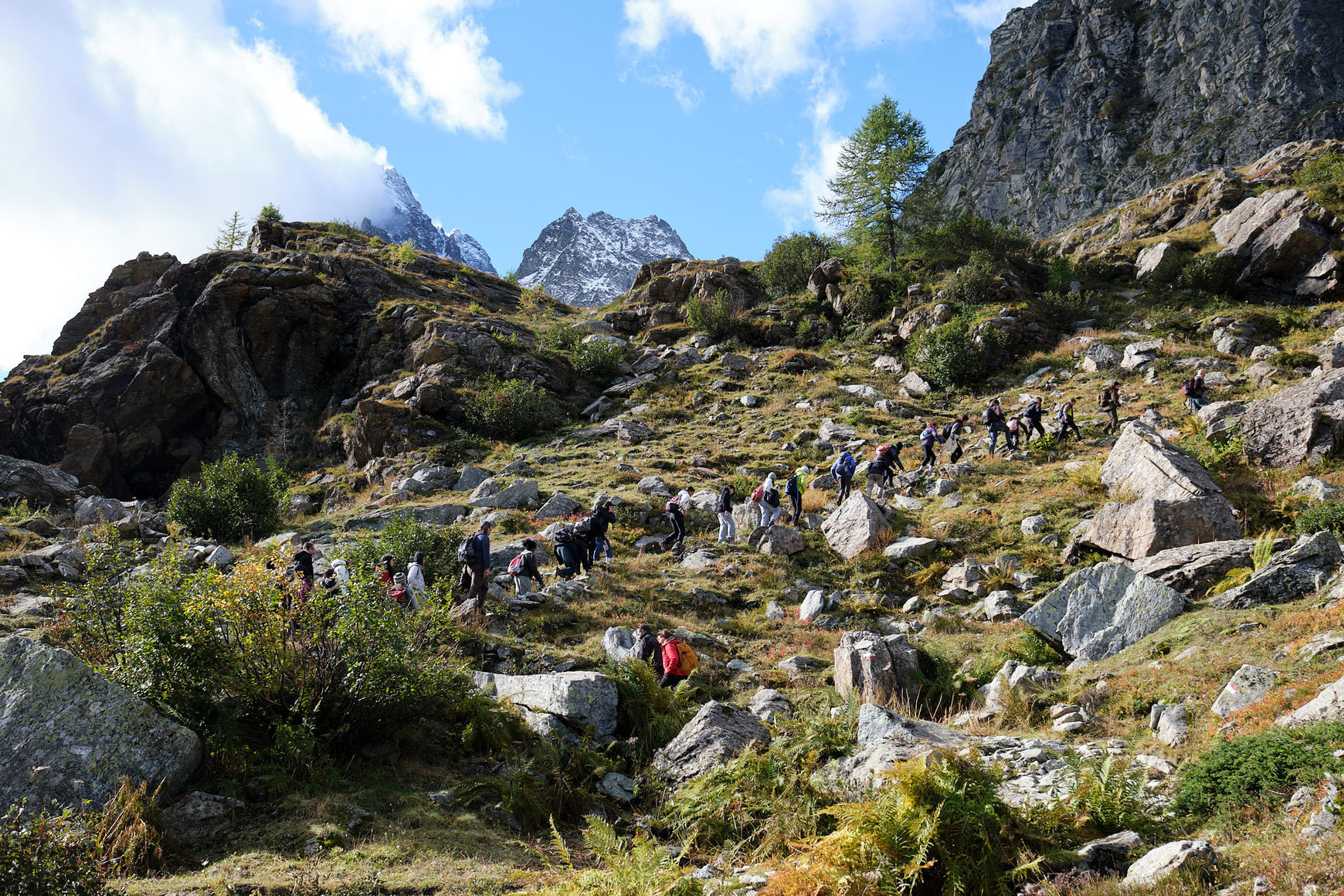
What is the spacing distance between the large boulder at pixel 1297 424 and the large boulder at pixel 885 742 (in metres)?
11.6

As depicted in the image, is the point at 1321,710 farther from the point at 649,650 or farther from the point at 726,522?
the point at 726,522

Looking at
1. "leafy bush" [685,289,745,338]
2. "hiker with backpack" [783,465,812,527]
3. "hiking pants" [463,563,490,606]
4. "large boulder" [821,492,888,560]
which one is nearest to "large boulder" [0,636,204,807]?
"hiking pants" [463,563,490,606]

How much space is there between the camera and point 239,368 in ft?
122

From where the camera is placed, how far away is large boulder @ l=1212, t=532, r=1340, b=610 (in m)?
7.90

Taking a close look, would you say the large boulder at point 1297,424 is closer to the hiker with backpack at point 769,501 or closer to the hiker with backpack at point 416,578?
the hiker with backpack at point 769,501

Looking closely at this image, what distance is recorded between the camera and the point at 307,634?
740cm

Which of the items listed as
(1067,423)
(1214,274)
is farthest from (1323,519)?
(1214,274)

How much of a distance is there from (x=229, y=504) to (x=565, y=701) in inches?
735

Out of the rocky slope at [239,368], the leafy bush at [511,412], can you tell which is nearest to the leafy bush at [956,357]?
the leafy bush at [511,412]

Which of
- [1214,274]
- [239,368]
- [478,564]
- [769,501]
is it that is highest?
[239,368]

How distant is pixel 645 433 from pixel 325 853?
23.8 meters

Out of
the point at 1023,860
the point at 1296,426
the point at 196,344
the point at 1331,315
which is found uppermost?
the point at 196,344

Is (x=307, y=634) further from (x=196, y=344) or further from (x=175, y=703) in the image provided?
(x=196, y=344)

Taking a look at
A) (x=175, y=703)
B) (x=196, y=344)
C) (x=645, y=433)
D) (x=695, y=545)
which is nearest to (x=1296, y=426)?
(x=695, y=545)
